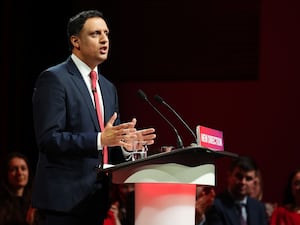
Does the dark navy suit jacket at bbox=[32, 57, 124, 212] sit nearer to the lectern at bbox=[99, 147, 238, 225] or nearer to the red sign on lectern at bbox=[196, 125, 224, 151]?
the lectern at bbox=[99, 147, 238, 225]

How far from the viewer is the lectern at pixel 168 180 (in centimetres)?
227

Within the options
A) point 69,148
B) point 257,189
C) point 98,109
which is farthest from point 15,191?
point 69,148

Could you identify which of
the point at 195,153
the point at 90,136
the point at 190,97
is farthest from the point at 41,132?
the point at 190,97

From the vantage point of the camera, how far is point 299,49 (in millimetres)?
5426

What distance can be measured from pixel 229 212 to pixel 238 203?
0.53 ft

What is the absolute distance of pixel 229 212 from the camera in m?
4.42

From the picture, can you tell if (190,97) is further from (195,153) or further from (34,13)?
(195,153)

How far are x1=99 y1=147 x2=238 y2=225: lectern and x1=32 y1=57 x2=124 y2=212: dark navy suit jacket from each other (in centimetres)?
13

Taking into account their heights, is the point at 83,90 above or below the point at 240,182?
above

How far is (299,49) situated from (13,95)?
225cm

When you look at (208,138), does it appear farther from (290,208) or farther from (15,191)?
(15,191)

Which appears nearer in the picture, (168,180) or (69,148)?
(168,180)

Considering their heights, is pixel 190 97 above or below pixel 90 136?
above

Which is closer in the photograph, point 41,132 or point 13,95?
point 41,132
